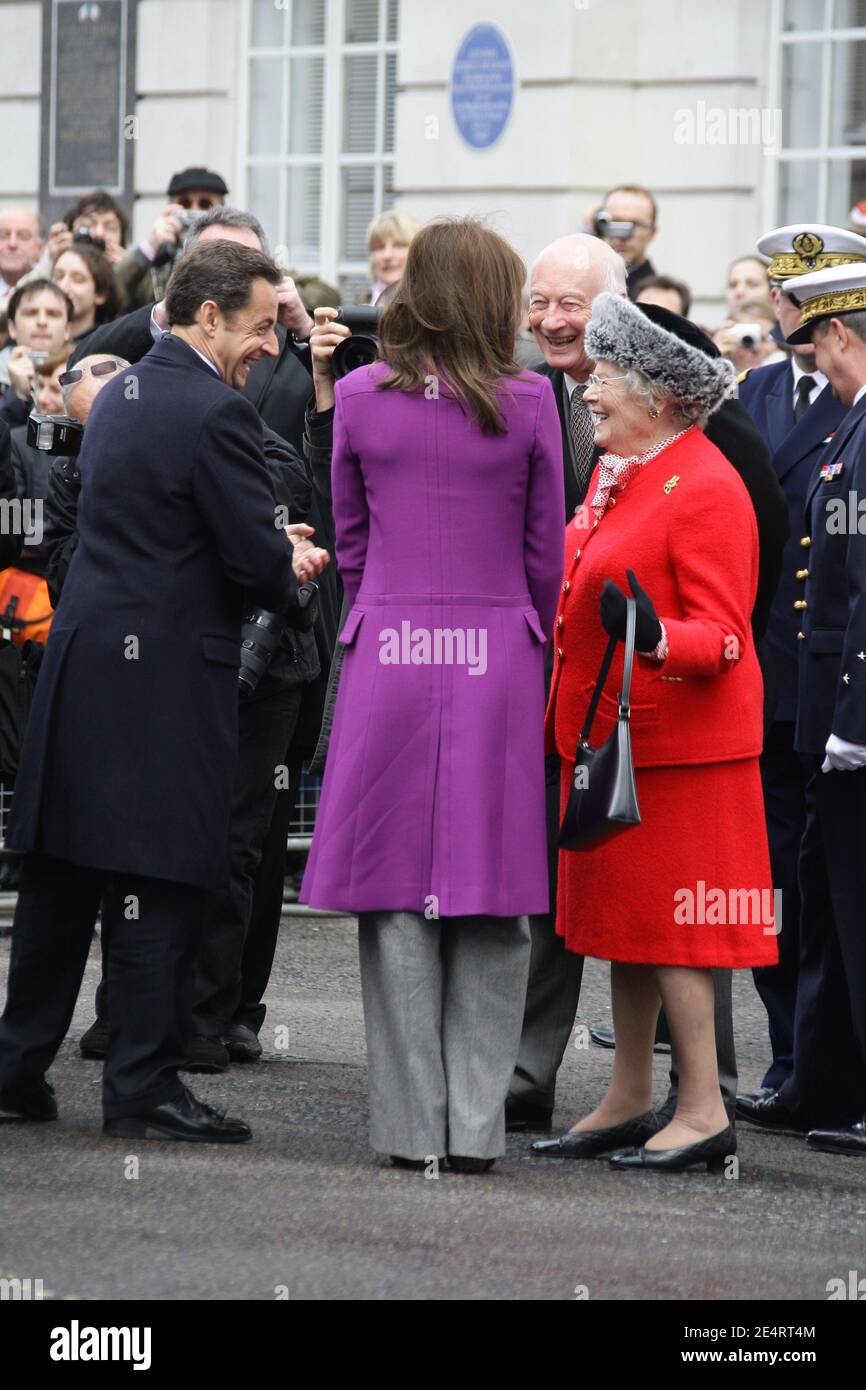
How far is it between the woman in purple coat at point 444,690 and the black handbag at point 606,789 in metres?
0.17

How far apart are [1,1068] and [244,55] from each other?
33.7 ft

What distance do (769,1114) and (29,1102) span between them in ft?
6.15

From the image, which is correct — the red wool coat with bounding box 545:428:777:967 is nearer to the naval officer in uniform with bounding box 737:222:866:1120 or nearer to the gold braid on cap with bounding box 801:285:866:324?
the gold braid on cap with bounding box 801:285:866:324

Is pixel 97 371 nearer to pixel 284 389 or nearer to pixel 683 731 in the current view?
pixel 284 389

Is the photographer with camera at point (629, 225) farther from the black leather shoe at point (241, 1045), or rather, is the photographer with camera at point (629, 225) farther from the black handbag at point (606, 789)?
the black handbag at point (606, 789)

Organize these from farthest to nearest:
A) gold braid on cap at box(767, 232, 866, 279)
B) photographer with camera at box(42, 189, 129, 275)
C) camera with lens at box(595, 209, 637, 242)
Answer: photographer with camera at box(42, 189, 129, 275)
camera with lens at box(595, 209, 637, 242)
gold braid on cap at box(767, 232, 866, 279)

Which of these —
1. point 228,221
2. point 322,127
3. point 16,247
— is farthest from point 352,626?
point 322,127

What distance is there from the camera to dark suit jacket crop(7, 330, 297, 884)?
5.30 m

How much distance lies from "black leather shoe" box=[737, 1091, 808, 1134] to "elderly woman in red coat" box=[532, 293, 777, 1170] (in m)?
0.72

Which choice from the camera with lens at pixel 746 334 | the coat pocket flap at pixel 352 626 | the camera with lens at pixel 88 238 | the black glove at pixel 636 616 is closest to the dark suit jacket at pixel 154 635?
the coat pocket flap at pixel 352 626

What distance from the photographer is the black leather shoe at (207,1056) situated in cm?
632

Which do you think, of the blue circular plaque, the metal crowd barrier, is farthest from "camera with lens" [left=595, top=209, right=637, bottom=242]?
the metal crowd barrier

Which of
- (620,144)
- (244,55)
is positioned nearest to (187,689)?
(620,144)

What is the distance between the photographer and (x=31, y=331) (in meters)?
9.65
